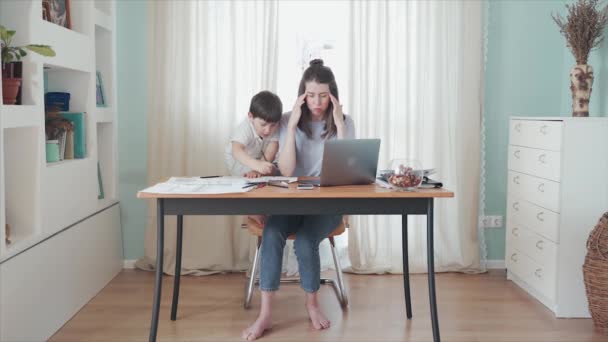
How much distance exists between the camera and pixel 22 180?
294cm

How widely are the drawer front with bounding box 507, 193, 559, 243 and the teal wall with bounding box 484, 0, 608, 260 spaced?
1.31 feet

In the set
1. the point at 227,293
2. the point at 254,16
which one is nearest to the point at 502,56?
the point at 254,16

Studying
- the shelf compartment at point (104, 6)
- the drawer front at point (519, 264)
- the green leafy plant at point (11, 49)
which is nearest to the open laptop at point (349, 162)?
the green leafy plant at point (11, 49)

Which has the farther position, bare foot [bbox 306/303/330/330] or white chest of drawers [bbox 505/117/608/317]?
white chest of drawers [bbox 505/117/608/317]

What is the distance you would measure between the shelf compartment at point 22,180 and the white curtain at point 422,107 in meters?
1.86

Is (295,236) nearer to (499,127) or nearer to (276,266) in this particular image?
(276,266)

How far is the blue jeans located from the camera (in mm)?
3021

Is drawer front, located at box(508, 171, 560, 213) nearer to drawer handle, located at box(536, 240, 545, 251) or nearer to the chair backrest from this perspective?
drawer handle, located at box(536, 240, 545, 251)

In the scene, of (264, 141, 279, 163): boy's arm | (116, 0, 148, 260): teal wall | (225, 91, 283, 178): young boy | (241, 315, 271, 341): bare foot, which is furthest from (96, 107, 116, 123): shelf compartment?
(241, 315, 271, 341): bare foot

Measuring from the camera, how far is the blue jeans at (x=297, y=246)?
3021 millimetres

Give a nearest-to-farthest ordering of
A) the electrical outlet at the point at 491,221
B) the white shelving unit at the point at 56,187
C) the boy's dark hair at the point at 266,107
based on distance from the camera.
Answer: the white shelving unit at the point at 56,187 → the boy's dark hair at the point at 266,107 → the electrical outlet at the point at 491,221

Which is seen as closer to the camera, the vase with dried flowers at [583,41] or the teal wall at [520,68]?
the vase with dried flowers at [583,41]

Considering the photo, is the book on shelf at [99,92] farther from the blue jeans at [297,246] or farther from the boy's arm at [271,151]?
the blue jeans at [297,246]

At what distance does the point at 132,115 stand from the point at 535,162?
2.32 m
